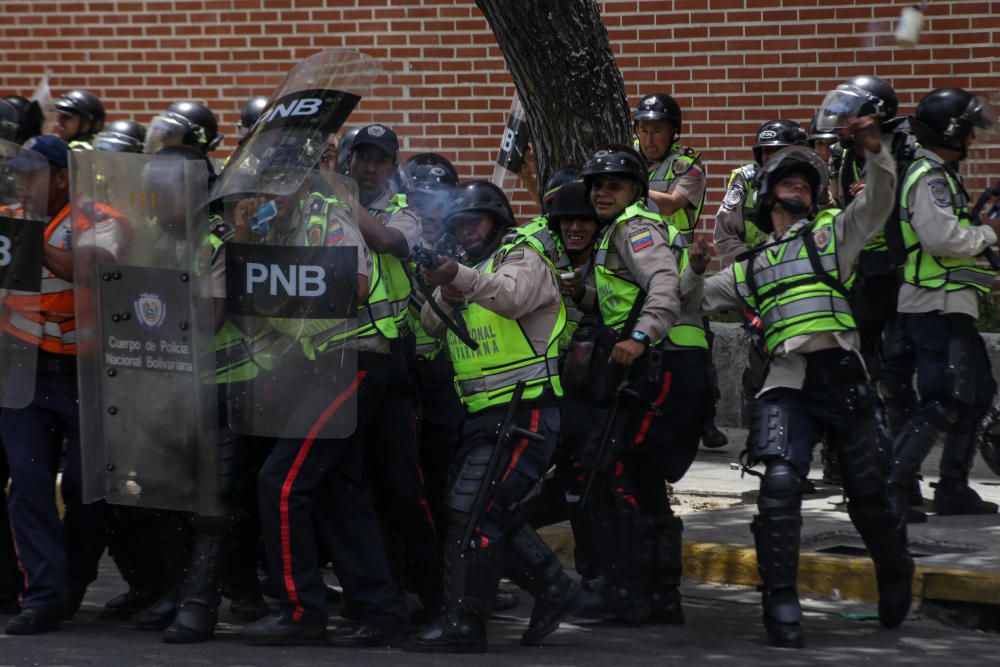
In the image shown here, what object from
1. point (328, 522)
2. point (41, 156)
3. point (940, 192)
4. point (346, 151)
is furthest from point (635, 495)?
point (41, 156)

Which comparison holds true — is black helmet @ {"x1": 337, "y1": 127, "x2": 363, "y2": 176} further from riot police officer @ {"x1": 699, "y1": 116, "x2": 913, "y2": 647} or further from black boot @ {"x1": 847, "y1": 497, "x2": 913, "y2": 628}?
black boot @ {"x1": 847, "y1": 497, "x2": 913, "y2": 628}

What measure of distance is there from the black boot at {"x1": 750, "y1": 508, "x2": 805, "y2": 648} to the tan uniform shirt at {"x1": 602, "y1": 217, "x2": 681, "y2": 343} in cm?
80

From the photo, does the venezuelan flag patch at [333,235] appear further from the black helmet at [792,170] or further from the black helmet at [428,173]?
the black helmet at [792,170]

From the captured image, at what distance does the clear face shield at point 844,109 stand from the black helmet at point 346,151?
1.67 metres

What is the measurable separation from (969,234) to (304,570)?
3.47 metres

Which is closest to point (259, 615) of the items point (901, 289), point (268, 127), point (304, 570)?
point (304, 570)

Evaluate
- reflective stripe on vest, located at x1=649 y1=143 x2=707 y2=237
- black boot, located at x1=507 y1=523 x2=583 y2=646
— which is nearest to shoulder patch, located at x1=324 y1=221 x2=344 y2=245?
black boot, located at x1=507 y1=523 x2=583 y2=646

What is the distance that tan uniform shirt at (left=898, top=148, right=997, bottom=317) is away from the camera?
24.3 ft

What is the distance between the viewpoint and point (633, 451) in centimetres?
636

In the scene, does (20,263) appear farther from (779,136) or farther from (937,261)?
(779,136)

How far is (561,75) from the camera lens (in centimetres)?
779

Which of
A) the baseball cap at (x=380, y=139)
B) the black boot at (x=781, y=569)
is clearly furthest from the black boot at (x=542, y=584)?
the baseball cap at (x=380, y=139)

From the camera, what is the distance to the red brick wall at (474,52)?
1033cm

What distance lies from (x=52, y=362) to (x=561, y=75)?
2.89 meters
